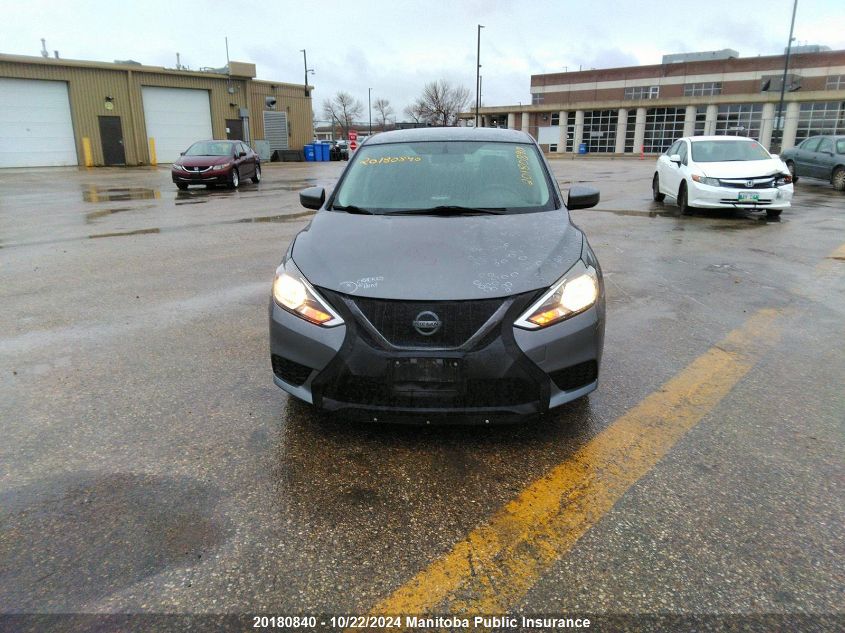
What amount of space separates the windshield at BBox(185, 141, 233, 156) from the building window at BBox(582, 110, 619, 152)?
53.3 meters

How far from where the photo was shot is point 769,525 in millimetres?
2461

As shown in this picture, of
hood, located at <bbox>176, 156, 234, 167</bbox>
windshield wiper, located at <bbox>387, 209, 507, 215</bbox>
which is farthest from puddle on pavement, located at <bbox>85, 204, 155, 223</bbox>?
windshield wiper, located at <bbox>387, 209, 507, 215</bbox>

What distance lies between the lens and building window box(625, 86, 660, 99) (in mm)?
72562

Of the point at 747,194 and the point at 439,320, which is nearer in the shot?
the point at 439,320

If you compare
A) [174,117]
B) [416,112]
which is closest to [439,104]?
[416,112]

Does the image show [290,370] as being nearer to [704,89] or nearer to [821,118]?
[821,118]

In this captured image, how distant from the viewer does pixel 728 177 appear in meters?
11.3

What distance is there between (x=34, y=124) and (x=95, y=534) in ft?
117

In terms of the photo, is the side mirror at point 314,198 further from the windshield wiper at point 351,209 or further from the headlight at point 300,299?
the headlight at point 300,299

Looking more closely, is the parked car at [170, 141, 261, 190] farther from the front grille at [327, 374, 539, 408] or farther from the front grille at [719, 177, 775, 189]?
the front grille at [327, 374, 539, 408]

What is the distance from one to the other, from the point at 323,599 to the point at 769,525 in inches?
69.6

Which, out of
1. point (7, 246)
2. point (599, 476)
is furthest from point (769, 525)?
point (7, 246)

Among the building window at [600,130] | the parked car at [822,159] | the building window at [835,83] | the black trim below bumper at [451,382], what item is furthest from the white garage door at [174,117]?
the building window at [835,83]

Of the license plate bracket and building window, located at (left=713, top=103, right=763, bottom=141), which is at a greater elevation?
building window, located at (left=713, top=103, right=763, bottom=141)
